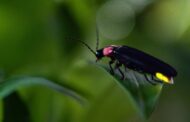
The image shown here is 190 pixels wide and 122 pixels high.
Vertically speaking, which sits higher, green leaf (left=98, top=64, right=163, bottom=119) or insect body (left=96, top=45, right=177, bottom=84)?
green leaf (left=98, top=64, right=163, bottom=119)

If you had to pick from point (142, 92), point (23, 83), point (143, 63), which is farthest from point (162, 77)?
point (23, 83)

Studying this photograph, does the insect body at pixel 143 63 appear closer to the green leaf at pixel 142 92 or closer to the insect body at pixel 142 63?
the insect body at pixel 142 63

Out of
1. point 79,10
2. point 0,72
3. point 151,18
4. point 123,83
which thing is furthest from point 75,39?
point 151,18

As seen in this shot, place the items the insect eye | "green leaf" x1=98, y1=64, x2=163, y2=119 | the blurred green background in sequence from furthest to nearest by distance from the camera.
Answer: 1. the insect eye
2. the blurred green background
3. "green leaf" x1=98, y1=64, x2=163, y2=119

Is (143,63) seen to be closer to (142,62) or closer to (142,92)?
(142,62)

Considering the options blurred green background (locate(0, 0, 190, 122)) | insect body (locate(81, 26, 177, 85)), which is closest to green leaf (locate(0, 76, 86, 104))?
blurred green background (locate(0, 0, 190, 122))

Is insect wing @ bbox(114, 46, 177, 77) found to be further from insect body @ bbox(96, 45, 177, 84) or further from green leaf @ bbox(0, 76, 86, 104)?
green leaf @ bbox(0, 76, 86, 104)
